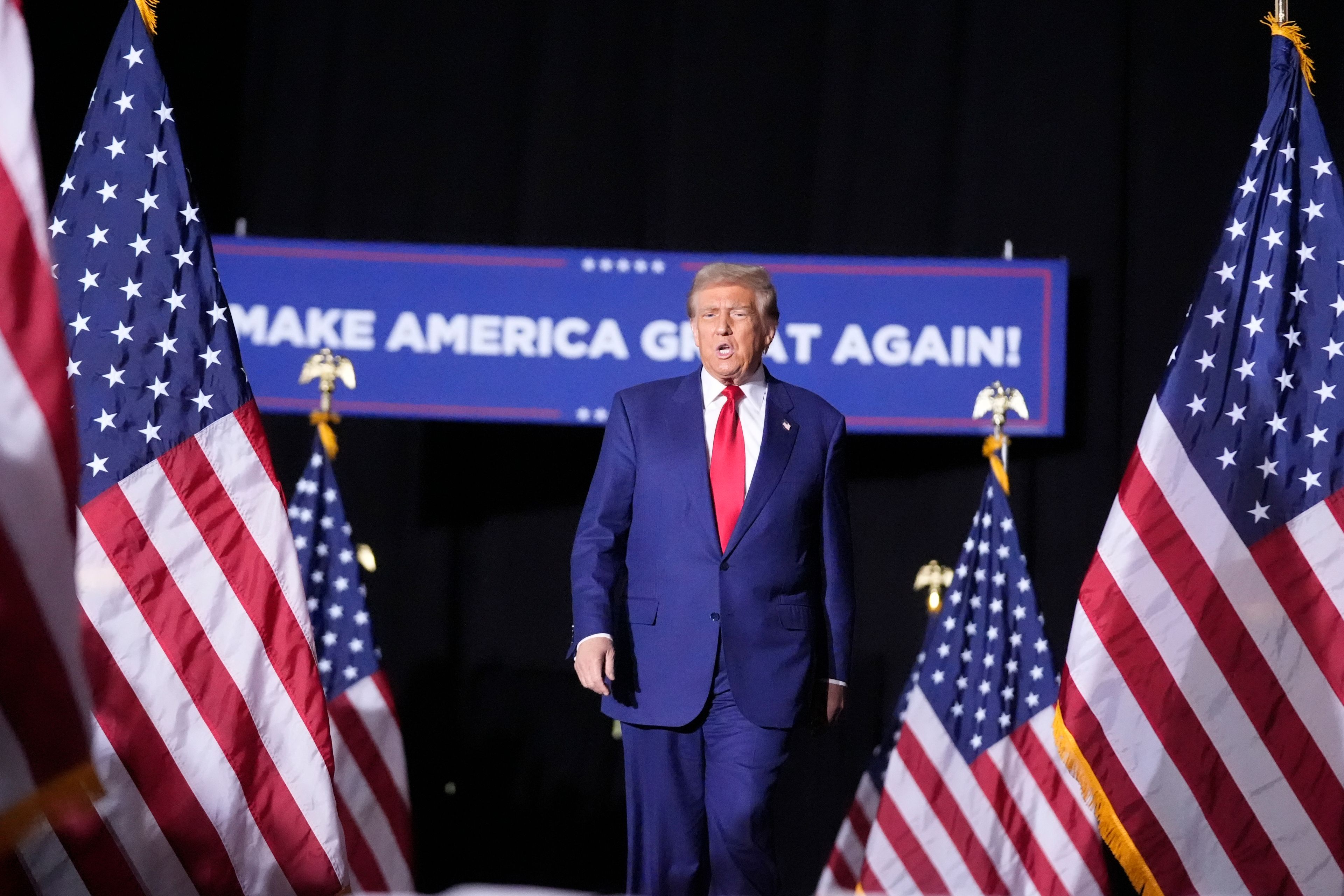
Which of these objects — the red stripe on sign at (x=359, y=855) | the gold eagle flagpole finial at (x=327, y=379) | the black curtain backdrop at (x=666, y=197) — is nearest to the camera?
the red stripe on sign at (x=359, y=855)

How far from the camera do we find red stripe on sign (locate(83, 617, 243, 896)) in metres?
2.43

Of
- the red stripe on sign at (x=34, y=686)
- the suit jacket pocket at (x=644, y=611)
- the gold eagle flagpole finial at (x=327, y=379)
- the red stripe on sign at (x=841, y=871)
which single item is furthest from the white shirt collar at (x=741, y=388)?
the red stripe on sign at (x=841, y=871)

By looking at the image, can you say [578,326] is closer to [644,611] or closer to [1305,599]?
[644,611]

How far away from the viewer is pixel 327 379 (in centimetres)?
408

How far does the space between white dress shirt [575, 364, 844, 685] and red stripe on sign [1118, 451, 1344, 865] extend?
715 millimetres

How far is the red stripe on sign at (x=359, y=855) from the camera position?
3.87 meters

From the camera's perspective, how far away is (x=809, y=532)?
105 inches

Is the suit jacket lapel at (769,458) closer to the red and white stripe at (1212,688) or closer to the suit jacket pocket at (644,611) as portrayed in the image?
the suit jacket pocket at (644,611)

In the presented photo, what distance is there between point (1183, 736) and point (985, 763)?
1.32m

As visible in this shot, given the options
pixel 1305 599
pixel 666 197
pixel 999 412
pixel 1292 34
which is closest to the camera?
pixel 1305 599

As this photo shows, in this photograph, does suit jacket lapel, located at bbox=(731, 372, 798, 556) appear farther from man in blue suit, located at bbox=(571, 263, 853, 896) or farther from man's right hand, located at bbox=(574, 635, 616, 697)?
man's right hand, located at bbox=(574, 635, 616, 697)

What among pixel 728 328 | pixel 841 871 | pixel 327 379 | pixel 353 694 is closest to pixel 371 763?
pixel 353 694

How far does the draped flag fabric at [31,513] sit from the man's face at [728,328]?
1.24 meters

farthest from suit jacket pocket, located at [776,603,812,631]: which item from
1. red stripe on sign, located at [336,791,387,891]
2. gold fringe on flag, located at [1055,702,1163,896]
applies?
red stripe on sign, located at [336,791,387,891]
